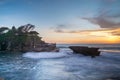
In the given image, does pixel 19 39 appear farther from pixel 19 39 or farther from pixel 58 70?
pixel 58 70

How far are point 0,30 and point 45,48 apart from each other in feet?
76.0

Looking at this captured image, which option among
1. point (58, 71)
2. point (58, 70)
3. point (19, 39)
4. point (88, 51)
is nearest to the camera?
point (58, 71)

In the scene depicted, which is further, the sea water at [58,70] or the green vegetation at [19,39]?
the green vegetation at [19,39]

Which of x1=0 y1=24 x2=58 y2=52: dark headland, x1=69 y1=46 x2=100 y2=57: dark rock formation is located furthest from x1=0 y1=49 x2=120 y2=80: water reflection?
x1=0 y1=24 x2=58 y2=52: dark headland

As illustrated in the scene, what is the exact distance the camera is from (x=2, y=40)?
63656 millimetres

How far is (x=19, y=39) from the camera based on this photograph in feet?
214

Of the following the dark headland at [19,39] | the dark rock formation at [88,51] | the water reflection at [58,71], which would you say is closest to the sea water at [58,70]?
the water reflection at [58,71]

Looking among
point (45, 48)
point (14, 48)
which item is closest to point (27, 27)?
point (14, 48)

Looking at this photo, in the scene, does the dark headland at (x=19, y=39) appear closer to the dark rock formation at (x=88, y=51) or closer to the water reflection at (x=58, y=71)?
the dark rock formation at (x=88, y=51)

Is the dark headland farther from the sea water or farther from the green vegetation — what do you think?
the sea water

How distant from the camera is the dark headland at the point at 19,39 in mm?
61984

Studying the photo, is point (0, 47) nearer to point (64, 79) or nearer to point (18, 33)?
point (18, 33)

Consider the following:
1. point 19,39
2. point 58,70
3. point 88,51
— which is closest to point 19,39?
point 19,39

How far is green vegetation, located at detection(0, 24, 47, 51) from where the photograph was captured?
206 ft
